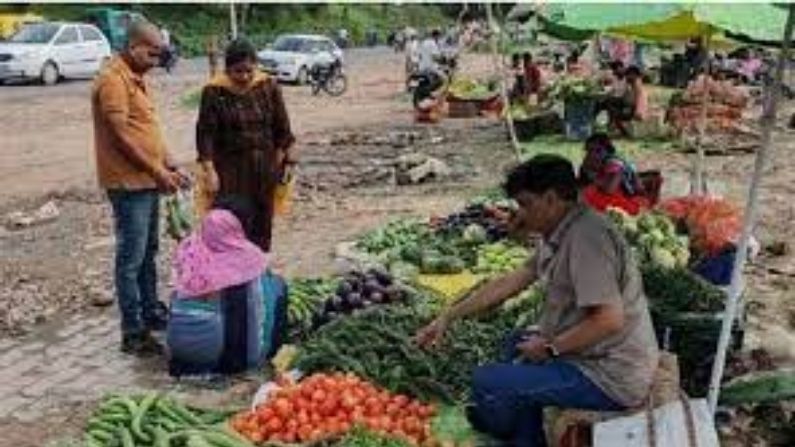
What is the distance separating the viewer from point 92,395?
23.1 feet

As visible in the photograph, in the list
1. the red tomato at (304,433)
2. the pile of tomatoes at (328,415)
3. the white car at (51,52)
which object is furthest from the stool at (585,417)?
the white car at (51,52)

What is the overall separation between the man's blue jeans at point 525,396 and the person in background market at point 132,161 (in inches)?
100

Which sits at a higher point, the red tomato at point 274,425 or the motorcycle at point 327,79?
the red tomato at point 274,425

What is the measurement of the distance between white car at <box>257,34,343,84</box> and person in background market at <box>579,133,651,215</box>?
25.4 m

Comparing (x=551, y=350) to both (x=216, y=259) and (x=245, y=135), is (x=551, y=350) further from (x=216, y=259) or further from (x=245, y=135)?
(x=245, y=135)

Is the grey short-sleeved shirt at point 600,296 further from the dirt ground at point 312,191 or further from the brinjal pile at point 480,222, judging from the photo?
the brinjal pile at point 480,222

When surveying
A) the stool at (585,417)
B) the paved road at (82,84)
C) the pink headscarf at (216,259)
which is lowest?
the paved road at (82,84)

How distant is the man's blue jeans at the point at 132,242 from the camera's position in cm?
746

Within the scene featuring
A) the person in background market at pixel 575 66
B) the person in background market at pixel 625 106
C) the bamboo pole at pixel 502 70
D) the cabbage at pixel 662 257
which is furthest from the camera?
the person in background market at pixel 575 66

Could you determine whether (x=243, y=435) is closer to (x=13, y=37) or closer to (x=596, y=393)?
(x=596, y=393)

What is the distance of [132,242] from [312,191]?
7.62 meters

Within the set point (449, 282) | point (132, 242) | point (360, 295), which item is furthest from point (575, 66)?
point (132, 242)

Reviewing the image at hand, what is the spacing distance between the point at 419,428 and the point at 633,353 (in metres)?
1.24

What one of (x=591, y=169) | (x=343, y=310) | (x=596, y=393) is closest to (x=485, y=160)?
(x=591, y=169)
